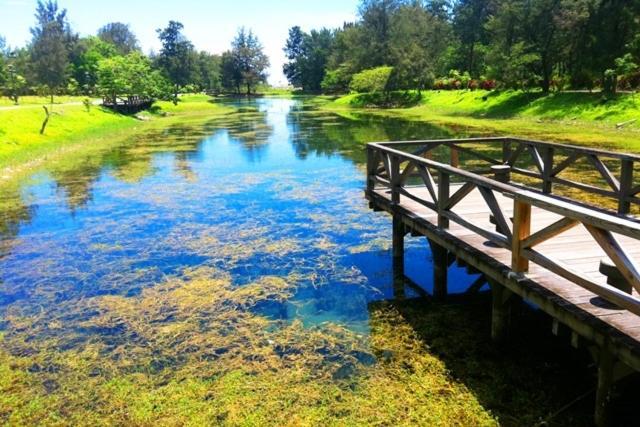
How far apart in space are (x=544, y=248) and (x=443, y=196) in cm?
193

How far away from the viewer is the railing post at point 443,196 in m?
8.75

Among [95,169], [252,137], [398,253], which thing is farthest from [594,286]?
[252,137]

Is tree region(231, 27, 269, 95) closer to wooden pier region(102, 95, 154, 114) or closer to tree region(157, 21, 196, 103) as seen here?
tree region(157, 21, 196, 103)

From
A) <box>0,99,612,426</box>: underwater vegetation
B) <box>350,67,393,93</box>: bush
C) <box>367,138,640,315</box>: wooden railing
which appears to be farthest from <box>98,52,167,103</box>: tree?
<box>367,138,640,315</box>: wooden railing

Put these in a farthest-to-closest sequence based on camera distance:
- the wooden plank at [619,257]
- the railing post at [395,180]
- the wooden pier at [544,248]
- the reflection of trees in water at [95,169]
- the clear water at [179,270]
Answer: the reflection of trees in water at [95,169] < the railing post at [395,180] < the clear water at [179,270] < the wooden pier at [544,248] < the wooden plank at [619,257]

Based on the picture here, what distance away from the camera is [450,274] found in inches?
461

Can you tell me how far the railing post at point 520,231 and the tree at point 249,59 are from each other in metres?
147

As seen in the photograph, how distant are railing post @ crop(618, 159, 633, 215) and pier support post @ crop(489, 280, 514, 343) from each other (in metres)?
3.64

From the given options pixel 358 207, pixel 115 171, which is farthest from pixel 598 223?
pixel 115 171

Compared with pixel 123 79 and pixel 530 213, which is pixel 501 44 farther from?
pixel 530 213

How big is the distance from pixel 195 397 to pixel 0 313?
5395 mm

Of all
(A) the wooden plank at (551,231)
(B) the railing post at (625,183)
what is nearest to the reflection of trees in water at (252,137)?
(B) the railing post at (625,183)

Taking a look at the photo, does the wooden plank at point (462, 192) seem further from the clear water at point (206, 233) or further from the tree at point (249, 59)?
the tree at point (249, 59)

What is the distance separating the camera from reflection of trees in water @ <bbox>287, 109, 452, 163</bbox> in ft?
108
